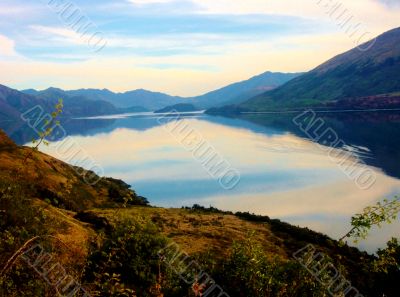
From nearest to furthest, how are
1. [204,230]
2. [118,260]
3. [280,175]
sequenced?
[118,260], [204,230], [280,175]

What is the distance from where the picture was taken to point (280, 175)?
350 feet

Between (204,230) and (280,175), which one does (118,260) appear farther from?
(280,175)

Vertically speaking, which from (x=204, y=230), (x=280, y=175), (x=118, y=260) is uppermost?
(x=280, y=175)

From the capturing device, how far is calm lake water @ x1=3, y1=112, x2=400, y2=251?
73.1 metres

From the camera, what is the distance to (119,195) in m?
57.2

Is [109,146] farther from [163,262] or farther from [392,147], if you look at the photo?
[163,262]

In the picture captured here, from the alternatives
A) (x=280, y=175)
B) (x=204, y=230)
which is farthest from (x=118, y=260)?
(x=280, y=175)

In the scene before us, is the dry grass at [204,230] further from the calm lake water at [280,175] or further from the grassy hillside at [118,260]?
the calm lake water at [280,175]

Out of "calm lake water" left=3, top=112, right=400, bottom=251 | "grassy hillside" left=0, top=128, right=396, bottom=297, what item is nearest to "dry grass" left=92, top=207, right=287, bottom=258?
"grassy hillside" left=0, top=128, right=396, bottom=297

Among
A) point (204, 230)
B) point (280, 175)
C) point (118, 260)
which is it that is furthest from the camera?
point (280, 175)

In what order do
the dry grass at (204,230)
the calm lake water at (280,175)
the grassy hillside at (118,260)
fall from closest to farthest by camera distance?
the grassy hillside at (118,260)
the dry grass at (204,230)
the calm lake water at (280,175)

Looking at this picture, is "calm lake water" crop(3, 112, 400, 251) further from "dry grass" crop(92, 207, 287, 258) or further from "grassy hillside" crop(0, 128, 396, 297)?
"grassy hillside" crop(0, 128, 396, 297)

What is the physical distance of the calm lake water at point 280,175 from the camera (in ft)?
240

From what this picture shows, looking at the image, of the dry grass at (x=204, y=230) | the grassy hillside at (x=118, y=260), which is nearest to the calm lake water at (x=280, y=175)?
the dry grass at (x=204, y=230)
